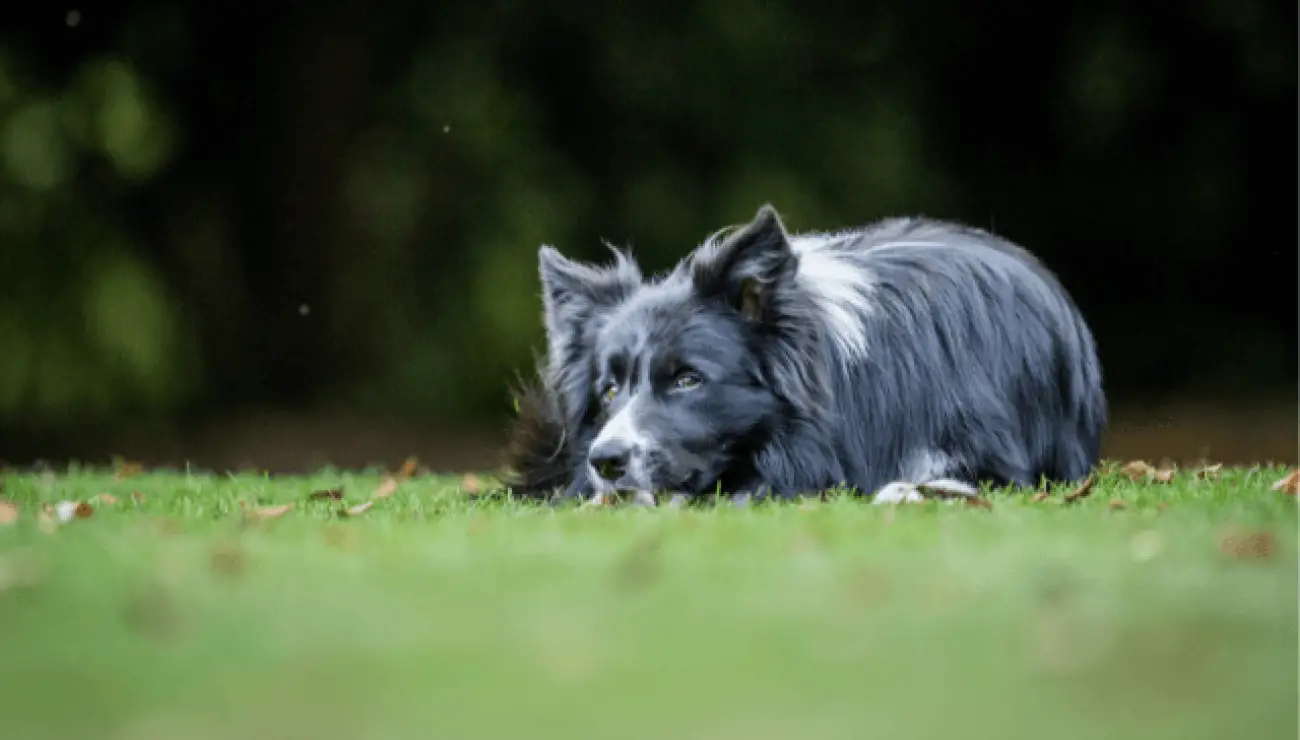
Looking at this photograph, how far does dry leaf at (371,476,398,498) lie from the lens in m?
6.16

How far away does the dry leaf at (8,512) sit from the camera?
4780 millimetres

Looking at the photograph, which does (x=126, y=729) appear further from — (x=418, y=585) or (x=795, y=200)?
(x=795, y=200)

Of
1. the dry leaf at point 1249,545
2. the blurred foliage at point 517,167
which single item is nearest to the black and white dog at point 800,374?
the dry leaf at point 1249,545

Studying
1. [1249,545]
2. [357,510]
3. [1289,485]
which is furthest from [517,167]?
[1249,545]

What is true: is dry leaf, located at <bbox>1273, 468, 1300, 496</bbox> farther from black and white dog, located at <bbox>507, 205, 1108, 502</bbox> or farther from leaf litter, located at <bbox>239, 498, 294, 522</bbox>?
leaf litter, located at <bbox>239, 498, 294, 522</bbox>

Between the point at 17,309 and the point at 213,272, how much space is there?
3.65ft

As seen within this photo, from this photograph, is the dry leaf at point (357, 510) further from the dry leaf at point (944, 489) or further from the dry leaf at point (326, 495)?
the dry leaf at point (944, 489)

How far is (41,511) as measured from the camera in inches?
204

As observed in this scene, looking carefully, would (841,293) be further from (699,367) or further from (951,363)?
(699,367)

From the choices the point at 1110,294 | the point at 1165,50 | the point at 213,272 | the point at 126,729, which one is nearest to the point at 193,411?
the point at 213,272

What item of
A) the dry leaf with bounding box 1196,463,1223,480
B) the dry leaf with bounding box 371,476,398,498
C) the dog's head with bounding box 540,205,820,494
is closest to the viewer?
the dog's head with bounding box 540,205,820,494

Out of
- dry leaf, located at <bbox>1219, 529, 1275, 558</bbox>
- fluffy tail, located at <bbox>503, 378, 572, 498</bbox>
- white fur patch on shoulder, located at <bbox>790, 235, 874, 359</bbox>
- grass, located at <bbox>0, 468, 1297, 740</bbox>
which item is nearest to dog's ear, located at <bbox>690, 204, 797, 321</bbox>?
white fur patch on shoulder, located at <bbox>790, 235, 874, 359</bbox>

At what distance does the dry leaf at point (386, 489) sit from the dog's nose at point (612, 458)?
1.39m

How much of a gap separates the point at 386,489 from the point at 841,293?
212 centimetres
